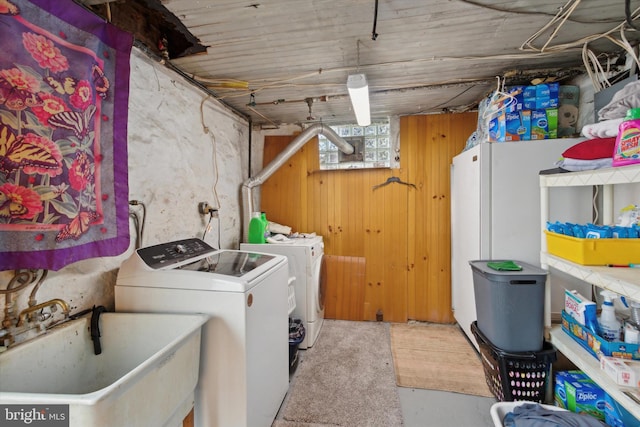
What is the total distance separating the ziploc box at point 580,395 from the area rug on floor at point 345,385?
0.94m

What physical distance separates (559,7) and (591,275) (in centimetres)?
138

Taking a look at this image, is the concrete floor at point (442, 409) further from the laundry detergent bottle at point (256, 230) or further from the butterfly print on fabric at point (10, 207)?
the butterfly print on fabric at point (10, 207)

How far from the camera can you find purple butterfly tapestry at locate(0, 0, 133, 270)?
0.93 meters

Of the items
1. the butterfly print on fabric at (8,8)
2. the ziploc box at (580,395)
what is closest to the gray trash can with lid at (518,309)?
the ziploc box at (580,395)

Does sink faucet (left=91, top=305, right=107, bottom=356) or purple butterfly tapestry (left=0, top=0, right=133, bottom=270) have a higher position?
purple butterfly tapestry (left=0, top=0, right=133, bottom=270)

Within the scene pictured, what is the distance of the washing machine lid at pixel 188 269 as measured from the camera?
4.23 ft

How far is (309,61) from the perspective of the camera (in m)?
1.87

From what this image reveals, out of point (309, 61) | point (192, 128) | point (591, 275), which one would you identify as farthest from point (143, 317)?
point (591, 275)

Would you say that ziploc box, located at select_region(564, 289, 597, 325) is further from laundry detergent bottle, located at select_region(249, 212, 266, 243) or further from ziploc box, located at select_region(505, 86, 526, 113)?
laundry detergent bottle, located at select_region(249, 212, 266, 243)

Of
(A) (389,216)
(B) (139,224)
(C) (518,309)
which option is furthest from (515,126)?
(B) (139,224)

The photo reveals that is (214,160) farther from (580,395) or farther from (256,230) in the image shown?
(580,395)

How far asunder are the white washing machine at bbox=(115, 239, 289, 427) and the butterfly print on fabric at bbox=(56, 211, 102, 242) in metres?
0.31

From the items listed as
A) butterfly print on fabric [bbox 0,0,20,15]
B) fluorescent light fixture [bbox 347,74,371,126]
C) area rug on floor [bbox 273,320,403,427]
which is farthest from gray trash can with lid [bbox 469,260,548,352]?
butterfly print on fabric [bbox 0,0,20,15]

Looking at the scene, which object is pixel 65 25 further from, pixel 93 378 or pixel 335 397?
pixel 335 397
